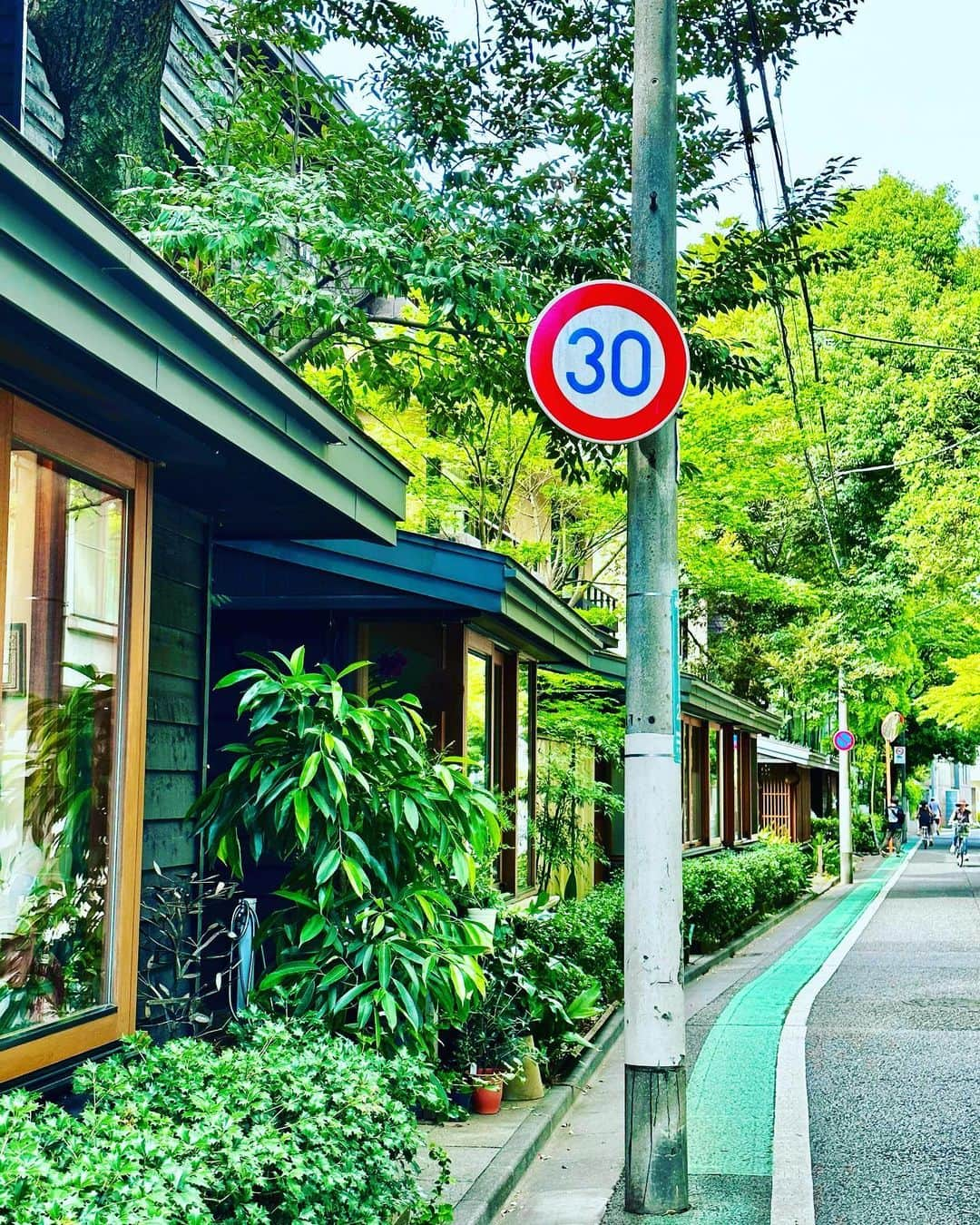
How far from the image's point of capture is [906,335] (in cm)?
3438

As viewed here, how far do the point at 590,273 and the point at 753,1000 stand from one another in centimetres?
703

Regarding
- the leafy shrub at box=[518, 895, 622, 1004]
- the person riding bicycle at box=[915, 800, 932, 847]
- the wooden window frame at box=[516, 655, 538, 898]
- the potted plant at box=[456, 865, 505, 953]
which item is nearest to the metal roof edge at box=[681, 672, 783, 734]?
the wooden window frame at box=[516, 655, 538, 898]

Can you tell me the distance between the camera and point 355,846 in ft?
19.5

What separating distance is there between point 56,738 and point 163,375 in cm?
143

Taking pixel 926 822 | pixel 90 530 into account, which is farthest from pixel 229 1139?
pixel 926 822

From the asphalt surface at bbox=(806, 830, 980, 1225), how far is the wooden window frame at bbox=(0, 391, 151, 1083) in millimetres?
3227

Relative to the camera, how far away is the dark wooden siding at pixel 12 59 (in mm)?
5117

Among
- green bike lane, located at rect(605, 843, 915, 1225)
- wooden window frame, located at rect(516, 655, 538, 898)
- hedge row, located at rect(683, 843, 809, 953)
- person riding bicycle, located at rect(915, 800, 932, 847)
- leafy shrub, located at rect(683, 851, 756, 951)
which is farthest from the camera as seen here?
person riding bicycle, located at rect(915, 800, 932, 847)

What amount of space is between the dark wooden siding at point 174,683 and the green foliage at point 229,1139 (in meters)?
1.52

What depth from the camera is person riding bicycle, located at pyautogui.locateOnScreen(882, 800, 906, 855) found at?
4822 centimetres

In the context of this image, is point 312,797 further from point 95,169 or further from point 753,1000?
point 753,1000

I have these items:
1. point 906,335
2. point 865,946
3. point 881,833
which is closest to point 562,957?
point 865,946

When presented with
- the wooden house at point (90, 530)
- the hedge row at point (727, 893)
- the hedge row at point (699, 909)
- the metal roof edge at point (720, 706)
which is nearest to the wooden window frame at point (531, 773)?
the hedge row at point (699, 909)

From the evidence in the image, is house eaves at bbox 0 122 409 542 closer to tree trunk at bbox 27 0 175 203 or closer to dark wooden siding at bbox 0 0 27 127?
dark wooden siding at bbox 0 0 27 127
